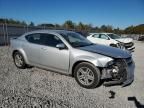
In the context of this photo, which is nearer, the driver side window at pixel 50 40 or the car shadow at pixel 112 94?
the car shadow at pixel 112 94

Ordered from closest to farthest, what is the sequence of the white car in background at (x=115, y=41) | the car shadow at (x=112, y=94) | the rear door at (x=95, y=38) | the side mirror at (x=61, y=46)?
1. the car shadow at (x=112, y=94)
2. the side mirror at (x=61, y=46)
3. the white car in background at (x=115, y=41)
4. the rear door at (x=95, y=38)

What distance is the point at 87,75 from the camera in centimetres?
506

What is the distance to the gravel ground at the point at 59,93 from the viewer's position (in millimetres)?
4012

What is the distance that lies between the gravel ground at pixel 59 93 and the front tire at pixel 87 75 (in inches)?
6.5

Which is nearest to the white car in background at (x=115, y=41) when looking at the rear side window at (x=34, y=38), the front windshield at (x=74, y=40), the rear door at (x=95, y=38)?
the rear door at (x=95, y=38)

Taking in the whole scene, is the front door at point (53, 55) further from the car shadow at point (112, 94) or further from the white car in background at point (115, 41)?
the white car in background at point (115, 41)

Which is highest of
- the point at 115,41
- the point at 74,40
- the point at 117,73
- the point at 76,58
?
the point at 74,40

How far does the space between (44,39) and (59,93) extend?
7.23 feet

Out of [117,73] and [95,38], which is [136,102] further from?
[95,38]

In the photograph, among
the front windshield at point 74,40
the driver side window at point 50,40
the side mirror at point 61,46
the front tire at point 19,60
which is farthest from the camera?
the front tire at point 19,60

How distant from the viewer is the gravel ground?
13.2 ft

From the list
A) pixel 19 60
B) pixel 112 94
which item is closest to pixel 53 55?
pixel 19 60

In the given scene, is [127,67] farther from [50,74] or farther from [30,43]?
[30,43]

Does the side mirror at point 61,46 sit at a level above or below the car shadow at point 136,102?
above
